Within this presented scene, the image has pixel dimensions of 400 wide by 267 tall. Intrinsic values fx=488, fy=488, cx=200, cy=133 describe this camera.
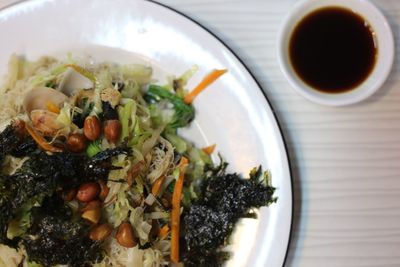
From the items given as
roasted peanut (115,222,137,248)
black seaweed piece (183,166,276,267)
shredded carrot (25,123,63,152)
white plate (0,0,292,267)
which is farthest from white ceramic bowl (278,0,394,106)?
shredded carrot (25,123,63,152)

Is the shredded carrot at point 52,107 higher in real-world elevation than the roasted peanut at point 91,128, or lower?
lower

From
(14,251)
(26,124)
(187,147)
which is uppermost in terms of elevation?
(187,147)

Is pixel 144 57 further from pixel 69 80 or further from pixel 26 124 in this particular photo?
pixel 26 124

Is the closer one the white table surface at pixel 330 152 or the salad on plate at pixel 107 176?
the salad on plate at pixel 107 176

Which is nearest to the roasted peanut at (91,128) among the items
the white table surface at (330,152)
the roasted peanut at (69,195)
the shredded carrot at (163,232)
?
the roasted peanut at (69,195)

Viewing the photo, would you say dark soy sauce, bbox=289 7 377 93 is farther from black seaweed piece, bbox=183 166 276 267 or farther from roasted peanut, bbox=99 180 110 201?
roasted peanut, bbox=99 180 110 201

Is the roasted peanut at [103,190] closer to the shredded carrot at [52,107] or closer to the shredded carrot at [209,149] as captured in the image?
the shredded carrot at [52,107]

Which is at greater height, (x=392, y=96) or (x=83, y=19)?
(x=392, y=96)

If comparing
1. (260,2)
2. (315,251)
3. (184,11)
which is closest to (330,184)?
(315,251)

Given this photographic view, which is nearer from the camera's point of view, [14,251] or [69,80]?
[14,251]
